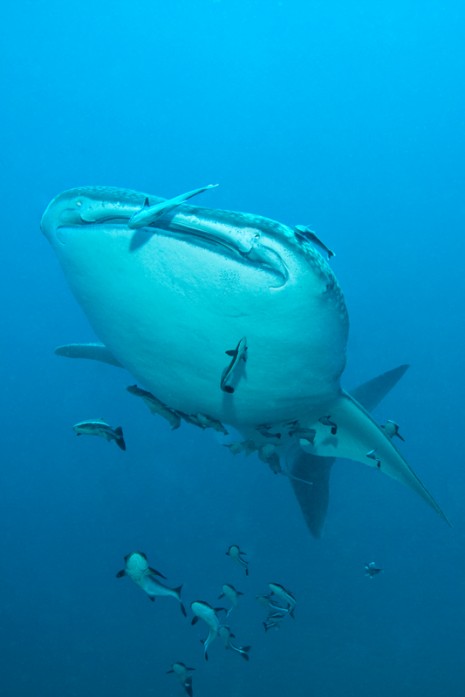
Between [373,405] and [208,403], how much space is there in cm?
256

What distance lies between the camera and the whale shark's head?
6.00 ft

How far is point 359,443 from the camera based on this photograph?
13.3 ft

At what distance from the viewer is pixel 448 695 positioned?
10180 mm

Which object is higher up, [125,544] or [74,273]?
[74,273]

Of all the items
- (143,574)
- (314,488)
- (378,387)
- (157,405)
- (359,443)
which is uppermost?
(378,387)

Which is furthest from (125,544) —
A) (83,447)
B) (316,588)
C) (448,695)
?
(448,695)

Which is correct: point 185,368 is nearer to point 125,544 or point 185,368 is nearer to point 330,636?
point 330,636

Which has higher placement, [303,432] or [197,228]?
[197,228]

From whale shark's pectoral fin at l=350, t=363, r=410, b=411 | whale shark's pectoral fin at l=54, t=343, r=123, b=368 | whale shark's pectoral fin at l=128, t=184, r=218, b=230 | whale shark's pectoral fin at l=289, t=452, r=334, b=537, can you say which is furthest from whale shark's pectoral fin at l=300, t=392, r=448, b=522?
whale shark's pectoral fin at l=128, t=184, r=218, b=230

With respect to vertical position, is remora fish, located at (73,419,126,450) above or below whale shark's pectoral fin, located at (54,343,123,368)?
below

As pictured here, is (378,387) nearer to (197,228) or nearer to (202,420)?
(202,420)

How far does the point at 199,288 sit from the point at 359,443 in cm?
255

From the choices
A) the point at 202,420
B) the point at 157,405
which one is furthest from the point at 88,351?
the point at 202,420

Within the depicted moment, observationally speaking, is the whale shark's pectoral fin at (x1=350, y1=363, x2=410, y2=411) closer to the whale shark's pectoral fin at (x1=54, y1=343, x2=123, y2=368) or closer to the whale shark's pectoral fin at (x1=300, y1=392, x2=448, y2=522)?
the whale shark's pectoral fin at (x1=300, y1=392, x2=448, y2=522)
